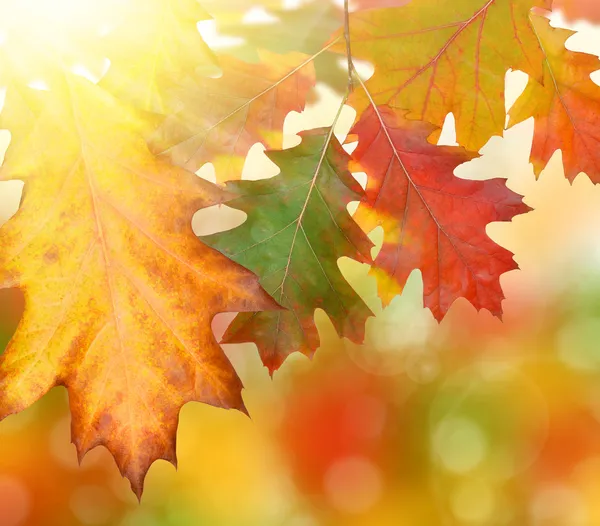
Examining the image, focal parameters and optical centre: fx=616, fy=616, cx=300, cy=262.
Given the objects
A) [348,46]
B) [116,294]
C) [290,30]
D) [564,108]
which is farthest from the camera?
[290,30]

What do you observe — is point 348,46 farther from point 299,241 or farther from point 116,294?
point 116,294

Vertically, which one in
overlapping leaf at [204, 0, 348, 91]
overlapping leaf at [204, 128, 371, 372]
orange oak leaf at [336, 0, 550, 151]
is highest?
orange oak leaf at [336, 0, 550, 151]

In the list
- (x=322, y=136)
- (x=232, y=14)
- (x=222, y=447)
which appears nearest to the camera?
(x=322, y=136)

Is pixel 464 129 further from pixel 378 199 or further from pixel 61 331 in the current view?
pixel 61 331

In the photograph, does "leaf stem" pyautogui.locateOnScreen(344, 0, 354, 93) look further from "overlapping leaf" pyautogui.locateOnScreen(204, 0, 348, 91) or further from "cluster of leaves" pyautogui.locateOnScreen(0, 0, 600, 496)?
"overlapping leaf" pyautogui.locateOnScreen(204, 0, 348, 91)

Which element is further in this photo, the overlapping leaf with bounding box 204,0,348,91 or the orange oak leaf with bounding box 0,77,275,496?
the overlapping leaf with bounding box 204,0,348,91

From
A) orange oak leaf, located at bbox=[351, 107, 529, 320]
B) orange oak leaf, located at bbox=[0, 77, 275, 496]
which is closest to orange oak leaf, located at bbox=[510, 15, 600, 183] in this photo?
orange oak leaf, located at bbox=[351, 107, 529, 320]

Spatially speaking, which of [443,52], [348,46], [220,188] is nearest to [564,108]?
[443,52]

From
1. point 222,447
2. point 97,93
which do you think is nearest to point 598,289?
point 222,447
